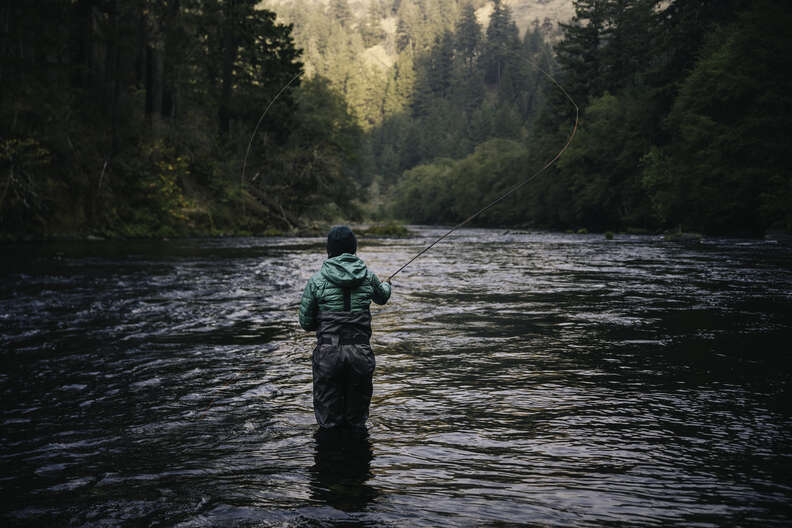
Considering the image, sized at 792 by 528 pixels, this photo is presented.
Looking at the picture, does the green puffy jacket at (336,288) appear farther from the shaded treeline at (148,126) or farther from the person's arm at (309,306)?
the shaded treeline at (148,126)

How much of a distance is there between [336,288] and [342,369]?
0.62 metres

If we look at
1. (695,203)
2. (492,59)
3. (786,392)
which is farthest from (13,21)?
(492,59)

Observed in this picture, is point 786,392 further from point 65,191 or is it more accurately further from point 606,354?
point 65,191

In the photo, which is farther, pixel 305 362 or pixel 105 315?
pixel 105 315

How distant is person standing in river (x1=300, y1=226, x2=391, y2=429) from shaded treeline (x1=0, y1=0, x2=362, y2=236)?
64.1ft

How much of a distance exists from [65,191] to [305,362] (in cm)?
2373

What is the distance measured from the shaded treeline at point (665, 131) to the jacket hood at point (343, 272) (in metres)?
7.21

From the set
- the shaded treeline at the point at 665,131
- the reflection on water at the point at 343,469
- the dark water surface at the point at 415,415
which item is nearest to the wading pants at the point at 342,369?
the reflection on water at the point at 343,469

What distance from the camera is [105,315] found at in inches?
444

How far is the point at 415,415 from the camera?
5.90m

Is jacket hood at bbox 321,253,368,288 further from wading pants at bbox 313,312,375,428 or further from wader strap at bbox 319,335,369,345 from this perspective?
wader strap at bbox 319,335,369,345

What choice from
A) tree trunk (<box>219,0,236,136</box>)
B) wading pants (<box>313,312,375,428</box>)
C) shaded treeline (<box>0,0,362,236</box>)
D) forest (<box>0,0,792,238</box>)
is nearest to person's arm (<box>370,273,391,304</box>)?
wading pants (<box>313,312,375,428</box>)

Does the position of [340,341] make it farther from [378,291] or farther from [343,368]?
[378,291]

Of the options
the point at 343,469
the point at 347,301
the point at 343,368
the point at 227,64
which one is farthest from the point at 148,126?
the point at 343,469
